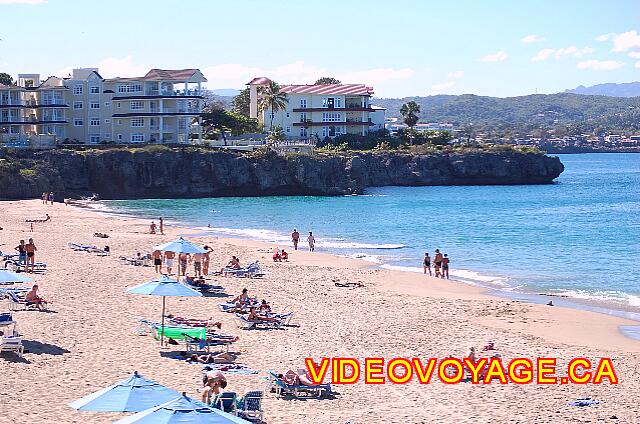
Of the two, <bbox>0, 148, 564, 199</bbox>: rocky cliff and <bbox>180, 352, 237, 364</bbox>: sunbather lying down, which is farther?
<bbox>0, 148, 564, 199</bbox>: rocky cliff

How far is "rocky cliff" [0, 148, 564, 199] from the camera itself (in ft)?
249

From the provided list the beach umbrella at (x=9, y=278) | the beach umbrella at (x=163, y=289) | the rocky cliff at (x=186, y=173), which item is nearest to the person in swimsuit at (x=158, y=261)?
the beach umbrella at (x=9, y=278)

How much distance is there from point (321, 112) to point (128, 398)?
100638mm

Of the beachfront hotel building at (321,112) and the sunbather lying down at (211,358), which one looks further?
the beachfront hotel building at (321,112)

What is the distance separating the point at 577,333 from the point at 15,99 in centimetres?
7481

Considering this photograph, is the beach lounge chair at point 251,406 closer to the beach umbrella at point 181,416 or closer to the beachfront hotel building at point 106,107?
the beach umbrella at point 181,416

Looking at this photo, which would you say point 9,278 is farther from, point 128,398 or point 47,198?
point 47,198

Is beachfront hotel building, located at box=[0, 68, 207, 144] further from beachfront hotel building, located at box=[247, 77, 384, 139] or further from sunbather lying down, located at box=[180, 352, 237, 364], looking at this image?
sunbather lying down, located at box=[180, 352, 237, 364]

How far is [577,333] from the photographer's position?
80.6 ft

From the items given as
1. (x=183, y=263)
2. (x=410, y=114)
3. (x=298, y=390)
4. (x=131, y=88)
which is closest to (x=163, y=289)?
(x=298, y=390)

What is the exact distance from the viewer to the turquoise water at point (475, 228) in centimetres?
3766

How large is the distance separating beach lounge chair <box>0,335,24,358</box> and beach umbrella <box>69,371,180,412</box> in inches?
239

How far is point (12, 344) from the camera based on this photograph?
19.0 metres

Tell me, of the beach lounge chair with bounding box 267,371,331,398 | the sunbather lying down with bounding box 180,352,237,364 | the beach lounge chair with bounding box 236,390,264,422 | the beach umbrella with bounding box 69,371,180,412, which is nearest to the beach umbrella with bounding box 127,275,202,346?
the sunbather lying down with bounding box 180,352,237,364
